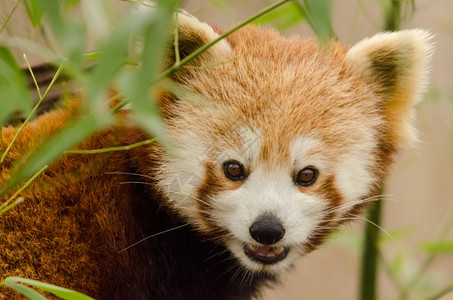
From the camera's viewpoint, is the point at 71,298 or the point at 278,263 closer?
the point at 71,298

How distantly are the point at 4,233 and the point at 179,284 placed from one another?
0.64m

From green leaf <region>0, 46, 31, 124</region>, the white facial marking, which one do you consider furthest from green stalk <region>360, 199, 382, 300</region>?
green leaf <region>0, 46, 31, 124</region>

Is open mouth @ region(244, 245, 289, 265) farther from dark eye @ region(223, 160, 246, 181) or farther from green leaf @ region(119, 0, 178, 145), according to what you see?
green leaf @ region(119, 0, 178, 145)

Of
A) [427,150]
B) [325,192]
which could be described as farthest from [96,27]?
[427,150]

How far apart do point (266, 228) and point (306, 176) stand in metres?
0.26

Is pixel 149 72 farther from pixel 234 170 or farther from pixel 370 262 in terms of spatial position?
pixel 370 262

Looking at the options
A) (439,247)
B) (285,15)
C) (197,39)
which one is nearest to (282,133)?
(197,39)

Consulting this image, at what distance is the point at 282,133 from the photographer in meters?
2.17

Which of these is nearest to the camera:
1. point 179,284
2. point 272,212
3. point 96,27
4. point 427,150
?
point 96,27

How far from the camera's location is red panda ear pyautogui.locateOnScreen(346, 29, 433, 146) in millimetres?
2365

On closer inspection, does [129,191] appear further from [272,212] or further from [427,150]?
[427,150]

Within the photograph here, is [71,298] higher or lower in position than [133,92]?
lower

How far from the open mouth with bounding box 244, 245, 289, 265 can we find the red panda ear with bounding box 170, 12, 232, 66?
2.21ft

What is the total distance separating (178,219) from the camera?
236 cm
